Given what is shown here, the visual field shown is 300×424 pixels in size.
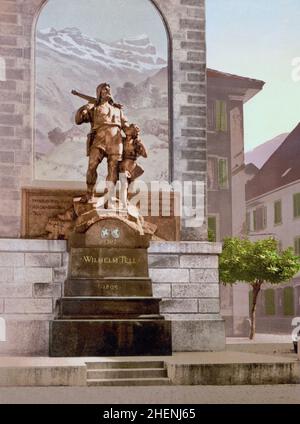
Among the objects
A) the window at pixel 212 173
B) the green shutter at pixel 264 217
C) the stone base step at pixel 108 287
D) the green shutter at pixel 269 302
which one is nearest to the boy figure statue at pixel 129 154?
the stone base step at pixel 108 287

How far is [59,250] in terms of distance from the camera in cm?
1775

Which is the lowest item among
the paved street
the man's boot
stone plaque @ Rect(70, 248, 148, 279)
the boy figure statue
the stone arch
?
the paved street

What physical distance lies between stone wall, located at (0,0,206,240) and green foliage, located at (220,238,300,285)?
46.2 feet

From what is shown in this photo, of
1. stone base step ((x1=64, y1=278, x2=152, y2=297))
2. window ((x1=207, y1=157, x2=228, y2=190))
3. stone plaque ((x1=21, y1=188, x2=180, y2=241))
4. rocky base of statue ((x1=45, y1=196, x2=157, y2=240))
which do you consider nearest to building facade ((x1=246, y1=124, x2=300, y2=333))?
window ((x1=207, y1=157, x2=228, y2=190))

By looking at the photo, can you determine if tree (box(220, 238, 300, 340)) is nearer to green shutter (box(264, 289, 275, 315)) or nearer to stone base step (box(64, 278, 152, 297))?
green shutter (box(264, 289, 275, 315))

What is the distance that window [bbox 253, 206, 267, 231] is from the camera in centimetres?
5191

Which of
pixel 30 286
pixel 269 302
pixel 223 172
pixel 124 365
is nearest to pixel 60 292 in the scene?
pixel 30 286

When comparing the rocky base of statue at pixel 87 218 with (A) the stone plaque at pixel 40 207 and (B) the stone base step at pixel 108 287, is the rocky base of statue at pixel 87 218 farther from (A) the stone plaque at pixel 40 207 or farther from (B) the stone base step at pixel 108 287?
(B) the stone base step at pixel 108 287

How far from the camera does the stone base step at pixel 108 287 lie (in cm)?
1496

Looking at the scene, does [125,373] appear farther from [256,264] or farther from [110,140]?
[256,264]

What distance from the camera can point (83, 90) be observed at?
1911 cm

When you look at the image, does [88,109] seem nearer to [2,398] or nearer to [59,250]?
[59,250]

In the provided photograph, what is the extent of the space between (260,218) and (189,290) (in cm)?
3505
